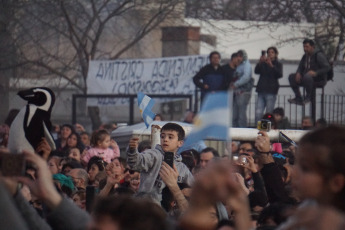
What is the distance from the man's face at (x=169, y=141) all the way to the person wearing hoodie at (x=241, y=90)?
678cm

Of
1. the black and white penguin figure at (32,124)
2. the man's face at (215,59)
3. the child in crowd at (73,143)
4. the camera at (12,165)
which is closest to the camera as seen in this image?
the camera at (12,165)

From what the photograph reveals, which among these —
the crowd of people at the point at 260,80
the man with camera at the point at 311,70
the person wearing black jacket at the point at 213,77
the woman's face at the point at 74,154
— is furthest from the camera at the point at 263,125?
the person wearing black jacket at the point at 213,77

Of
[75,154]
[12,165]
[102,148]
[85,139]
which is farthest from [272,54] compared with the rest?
[12,165]

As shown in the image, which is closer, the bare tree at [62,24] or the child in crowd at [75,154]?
the child in crowd at [75,154]

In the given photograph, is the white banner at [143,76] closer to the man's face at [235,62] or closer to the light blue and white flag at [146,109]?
the man's face at [235,62]

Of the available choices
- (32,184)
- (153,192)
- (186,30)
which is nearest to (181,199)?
(153,192)

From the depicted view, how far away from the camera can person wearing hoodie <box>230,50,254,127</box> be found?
51.1 feet

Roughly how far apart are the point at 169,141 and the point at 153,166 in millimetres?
462

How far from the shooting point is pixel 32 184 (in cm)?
438

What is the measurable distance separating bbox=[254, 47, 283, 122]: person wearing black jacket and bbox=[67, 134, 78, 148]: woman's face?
2647mm

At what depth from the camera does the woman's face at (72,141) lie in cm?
1463

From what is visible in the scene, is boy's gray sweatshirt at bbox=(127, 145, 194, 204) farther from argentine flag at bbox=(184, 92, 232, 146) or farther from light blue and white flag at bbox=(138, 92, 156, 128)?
argentine flag at bbox=(184, 92, 232, 146)

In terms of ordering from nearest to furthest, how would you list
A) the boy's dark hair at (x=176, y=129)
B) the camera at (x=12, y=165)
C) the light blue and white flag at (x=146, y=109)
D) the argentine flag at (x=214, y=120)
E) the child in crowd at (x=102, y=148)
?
1. the argentine flag at (x=214, y=120)
2. the camera at (x=12, y=165)
3. the boy's dark hair at (x=176, y=129)
4. the light blue and white flag at (x=146, y=109)
5. the child in crowd at (x=102, y=148)

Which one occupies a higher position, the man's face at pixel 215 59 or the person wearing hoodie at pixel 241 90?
the man's face at pixel 215 59
